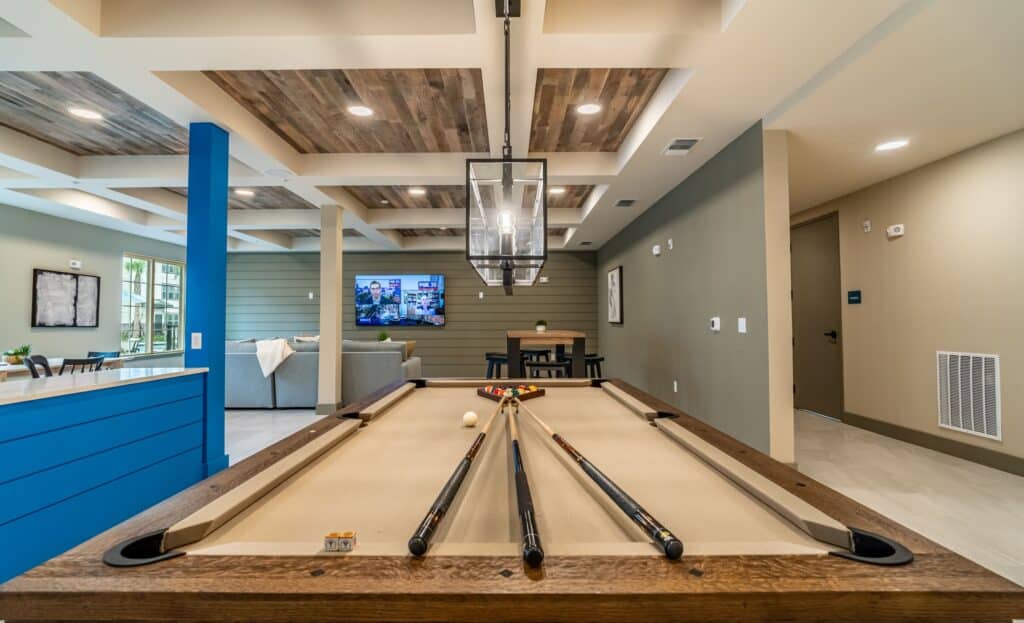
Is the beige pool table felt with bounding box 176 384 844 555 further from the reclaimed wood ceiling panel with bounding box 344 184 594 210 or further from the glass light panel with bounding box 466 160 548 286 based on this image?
the reclaimed wood ceiling panel with bounding box 344 184 594 210

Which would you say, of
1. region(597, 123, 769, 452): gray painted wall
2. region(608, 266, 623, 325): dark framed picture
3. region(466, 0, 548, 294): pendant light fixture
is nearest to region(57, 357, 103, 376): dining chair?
region(466, 0, 548, 294): pendant light fixture

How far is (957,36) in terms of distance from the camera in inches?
83.5

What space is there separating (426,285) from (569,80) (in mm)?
6234

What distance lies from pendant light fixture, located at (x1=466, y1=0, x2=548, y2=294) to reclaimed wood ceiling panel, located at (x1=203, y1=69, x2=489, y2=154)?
1.05 meters

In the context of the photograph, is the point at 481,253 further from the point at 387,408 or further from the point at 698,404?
the point at 698,404

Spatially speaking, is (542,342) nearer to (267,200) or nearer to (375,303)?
(267,200)

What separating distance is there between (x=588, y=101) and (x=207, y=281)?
310 centimetres

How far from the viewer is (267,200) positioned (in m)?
6.02

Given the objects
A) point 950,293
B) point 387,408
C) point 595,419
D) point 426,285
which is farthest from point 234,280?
point 950,293

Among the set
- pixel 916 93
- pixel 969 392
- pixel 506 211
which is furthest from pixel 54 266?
pixel 969 392

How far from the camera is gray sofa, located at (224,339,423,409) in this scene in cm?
571

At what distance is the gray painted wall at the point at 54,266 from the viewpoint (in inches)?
216

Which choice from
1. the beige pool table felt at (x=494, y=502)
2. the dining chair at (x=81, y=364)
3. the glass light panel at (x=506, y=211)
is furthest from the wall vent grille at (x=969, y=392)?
the dining chair at (x=81, y=364)

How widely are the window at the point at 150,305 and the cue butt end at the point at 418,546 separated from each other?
8772mm
